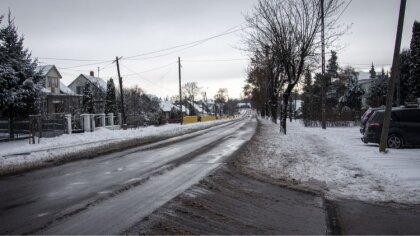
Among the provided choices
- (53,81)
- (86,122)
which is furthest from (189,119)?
(86,122)

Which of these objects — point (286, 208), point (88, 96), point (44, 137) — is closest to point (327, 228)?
point (286, 208)

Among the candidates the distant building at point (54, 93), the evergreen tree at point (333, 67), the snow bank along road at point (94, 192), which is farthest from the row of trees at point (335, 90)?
the snow bank along road at point (94, 192)

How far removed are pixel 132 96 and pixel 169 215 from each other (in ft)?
206

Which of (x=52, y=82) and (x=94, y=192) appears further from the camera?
(x=52, y=82)

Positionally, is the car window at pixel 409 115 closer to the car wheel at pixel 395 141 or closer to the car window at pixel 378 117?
the car window at pixel 378 117

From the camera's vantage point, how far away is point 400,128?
15555 mm

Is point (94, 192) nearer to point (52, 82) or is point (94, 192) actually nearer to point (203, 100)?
point (52, 82)

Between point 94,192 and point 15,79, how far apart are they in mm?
21529

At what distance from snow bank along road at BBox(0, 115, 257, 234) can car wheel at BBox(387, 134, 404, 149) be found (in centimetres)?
732

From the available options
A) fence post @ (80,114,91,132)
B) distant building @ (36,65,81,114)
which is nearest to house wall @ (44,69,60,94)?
distant building @ (36,65,81,114)

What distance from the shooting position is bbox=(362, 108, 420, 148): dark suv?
15430 mm

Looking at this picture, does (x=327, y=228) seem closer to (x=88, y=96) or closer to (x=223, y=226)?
(x=223, y=226)

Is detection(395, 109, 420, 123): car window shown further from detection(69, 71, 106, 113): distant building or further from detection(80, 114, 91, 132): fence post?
detection(69, 71, 106, 113): distant building

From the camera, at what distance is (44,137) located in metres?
26.3
